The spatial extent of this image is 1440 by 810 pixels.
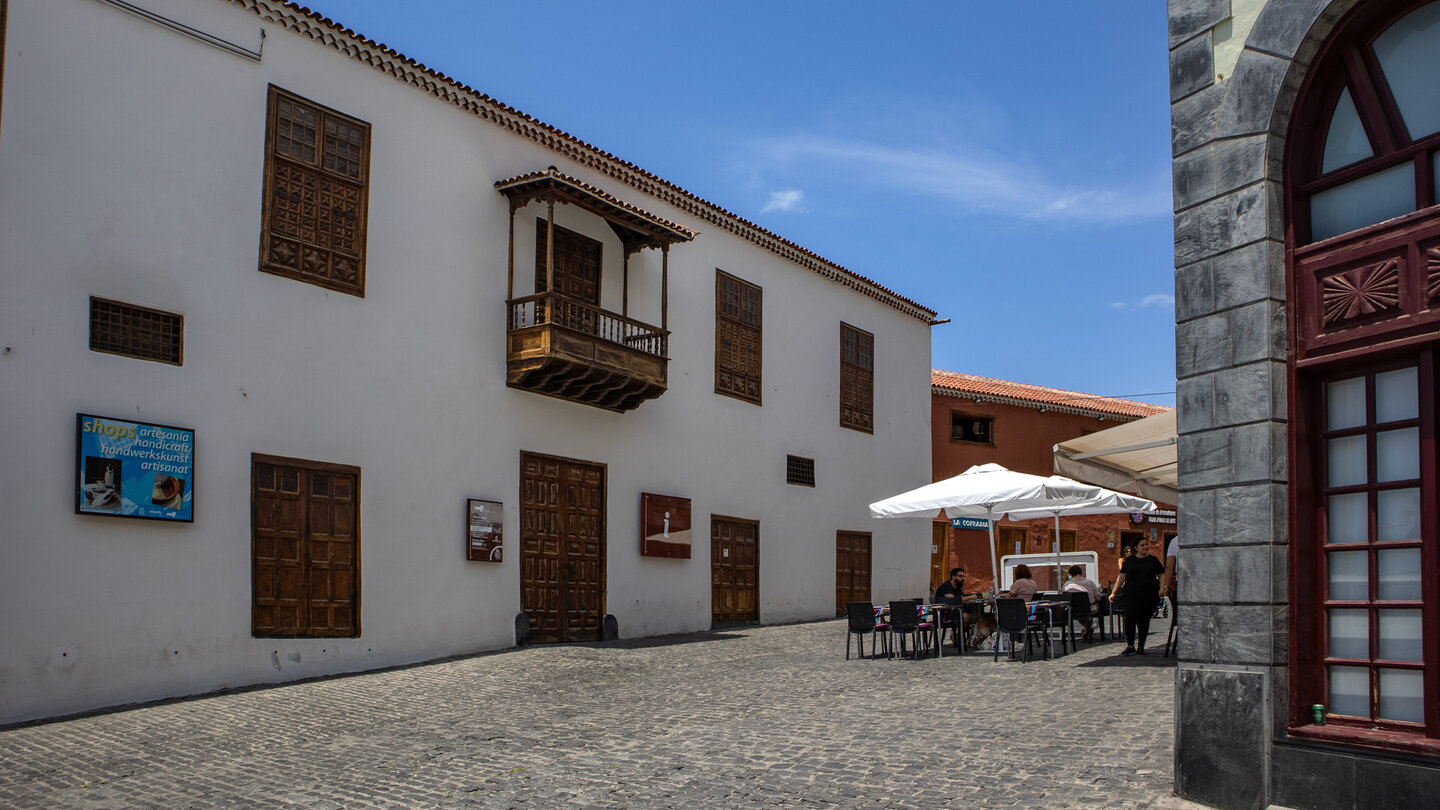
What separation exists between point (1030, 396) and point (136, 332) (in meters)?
23.5

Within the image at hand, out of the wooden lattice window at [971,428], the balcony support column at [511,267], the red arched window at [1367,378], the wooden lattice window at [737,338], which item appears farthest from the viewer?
the wooden lattice window at [971,428]

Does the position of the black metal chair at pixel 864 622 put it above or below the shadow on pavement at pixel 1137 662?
above

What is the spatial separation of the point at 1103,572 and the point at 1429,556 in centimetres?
2394

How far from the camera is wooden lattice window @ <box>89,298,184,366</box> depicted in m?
11.3

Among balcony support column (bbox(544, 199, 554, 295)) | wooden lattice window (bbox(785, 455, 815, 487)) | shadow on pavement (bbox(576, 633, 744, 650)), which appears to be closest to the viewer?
balcony support column (bbox(544, 199, 554, 295))

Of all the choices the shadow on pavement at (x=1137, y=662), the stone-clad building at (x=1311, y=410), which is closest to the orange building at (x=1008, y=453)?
the shadow on pavement at (x=1137, y=662)

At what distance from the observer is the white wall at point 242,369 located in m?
10.8

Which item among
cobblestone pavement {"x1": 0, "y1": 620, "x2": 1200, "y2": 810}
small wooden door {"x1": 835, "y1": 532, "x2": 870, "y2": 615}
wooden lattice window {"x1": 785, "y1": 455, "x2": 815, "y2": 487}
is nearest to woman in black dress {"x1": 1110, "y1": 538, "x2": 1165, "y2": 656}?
cobblestone pavement {"x1": 0, "y1": 620, "x2": 1200, "y2": 810}

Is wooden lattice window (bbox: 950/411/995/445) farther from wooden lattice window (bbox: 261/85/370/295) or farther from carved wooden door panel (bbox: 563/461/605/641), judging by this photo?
wooden lattice window (bbox: 261/85/370/295)

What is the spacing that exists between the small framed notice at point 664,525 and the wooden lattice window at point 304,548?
510 centimetres

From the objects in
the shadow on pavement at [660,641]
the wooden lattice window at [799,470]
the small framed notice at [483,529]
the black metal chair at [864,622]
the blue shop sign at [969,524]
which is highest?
the wooden lattice window at [799,470]

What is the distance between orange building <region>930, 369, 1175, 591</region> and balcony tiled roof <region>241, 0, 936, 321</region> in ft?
20.1

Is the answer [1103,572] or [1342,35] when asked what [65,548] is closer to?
[1342,35]

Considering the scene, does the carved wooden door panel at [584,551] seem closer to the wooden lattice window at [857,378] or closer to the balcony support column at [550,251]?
the balcony support column at [550,251]
